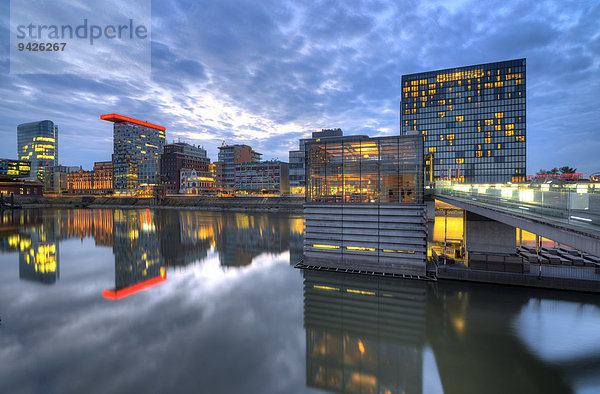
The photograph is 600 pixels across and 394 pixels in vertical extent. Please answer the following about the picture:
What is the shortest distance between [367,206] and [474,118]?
132146mm

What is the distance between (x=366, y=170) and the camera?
77.3ft

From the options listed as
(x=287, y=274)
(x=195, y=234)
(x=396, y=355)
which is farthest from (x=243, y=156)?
(x=396, y=355)

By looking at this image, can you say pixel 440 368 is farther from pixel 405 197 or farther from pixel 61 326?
pixel 61 326

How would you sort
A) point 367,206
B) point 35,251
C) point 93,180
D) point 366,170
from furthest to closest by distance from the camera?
point 93,180
point 35,251
point 366,170
point 367,206

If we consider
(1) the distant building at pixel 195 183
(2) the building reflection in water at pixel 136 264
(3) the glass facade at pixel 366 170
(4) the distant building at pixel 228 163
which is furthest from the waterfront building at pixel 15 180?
(3) the glass facade at pixel 366 170

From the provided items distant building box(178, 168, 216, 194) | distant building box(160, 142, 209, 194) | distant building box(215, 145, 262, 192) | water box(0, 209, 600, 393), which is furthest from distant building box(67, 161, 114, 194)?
water box(0, 209, 600, 393)

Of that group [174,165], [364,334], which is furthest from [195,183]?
[364,334]

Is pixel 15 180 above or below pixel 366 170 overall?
above

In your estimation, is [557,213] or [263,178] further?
[263,178]

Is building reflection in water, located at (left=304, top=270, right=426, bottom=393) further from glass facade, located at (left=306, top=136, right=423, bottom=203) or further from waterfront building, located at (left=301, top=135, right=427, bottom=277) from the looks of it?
glass facade, located at (left=306, top=136, right=423, bottom=203)

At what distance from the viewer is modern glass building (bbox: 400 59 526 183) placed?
390ft

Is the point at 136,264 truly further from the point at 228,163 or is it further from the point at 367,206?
the point at 228,163

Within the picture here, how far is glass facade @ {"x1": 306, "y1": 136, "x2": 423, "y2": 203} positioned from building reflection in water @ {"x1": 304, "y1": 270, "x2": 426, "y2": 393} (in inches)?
279

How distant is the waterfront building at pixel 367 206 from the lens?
20922 millimetres
